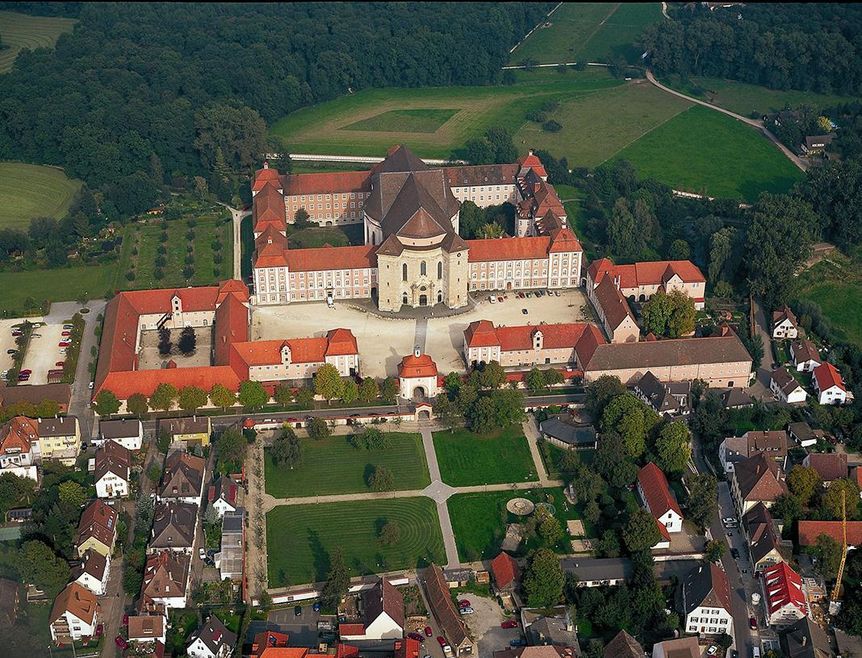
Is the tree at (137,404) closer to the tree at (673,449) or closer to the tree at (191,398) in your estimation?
the tree at (191,398)

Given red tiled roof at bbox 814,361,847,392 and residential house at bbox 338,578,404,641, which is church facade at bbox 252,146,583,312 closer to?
red tiled roof at bbox 814,361,847,392

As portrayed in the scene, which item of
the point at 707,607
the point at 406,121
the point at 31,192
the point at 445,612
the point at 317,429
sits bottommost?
the point at 406,121

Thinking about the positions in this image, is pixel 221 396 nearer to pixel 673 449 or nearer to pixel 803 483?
pixel 673 449

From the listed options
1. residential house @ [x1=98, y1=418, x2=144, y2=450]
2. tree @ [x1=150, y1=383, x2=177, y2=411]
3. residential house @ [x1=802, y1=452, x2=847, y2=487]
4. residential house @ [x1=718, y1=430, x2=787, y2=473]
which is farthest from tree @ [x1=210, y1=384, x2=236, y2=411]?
residential house @ [x1=802, y1=452, x2=847, y2=487]

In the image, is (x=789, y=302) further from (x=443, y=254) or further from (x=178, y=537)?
(x=178, y=537)

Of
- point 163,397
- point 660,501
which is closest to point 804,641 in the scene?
point 660,501

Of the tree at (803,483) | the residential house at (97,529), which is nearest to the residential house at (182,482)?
the residential house at (97,529)

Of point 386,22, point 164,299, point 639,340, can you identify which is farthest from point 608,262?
point 386,22

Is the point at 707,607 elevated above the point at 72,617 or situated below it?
above
